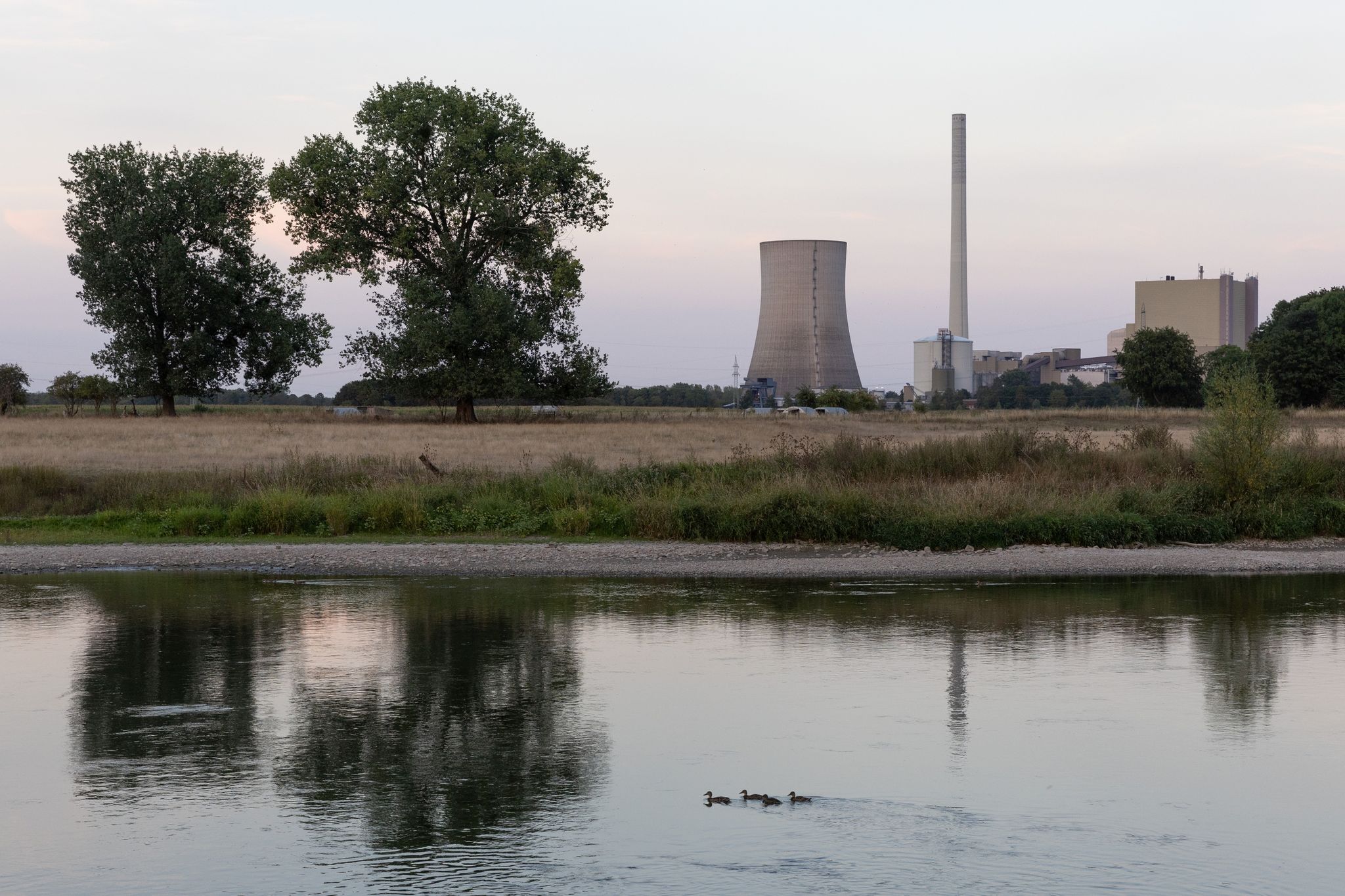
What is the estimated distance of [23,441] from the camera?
41500 millimetres

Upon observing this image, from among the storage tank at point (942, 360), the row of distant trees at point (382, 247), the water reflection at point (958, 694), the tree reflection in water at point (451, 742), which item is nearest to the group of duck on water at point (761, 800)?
the tree reflection in water at point (451, 742)

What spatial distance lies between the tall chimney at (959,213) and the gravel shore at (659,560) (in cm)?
11730

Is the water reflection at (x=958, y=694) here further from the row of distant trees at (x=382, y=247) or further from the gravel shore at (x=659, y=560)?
the row of distant trees at (x=382, y=247)

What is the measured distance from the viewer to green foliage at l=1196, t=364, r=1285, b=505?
83.6ft

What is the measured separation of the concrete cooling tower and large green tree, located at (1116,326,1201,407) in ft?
74.4

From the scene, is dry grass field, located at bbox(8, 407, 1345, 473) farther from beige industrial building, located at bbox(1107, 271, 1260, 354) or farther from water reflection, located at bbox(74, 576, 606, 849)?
beige industrial building, located at bbox(1107, 271, 1260, 354)

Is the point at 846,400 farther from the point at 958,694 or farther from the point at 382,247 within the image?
the point at 958,694

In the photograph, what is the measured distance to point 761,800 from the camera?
8.24 m

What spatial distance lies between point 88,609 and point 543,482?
11.3m

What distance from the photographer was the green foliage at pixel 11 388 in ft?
253

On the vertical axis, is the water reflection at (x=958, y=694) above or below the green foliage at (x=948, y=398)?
below

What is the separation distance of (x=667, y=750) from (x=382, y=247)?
5469cm

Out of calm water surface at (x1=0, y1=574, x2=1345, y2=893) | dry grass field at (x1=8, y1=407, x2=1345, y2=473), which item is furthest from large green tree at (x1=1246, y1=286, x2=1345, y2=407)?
calm water surface at (x1=0, y1=574, x2=1345, y2=893)

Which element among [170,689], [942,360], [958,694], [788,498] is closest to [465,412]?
[788,498]
